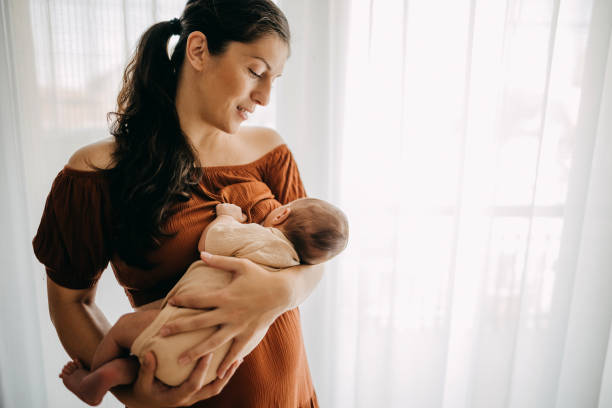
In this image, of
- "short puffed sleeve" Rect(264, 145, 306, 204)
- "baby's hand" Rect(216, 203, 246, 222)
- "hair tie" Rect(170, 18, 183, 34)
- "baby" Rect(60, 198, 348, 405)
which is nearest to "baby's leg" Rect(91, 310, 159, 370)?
"baby" Rect(60, 198, 348, 405)

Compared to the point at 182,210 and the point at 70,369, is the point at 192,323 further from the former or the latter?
the point at 70,369

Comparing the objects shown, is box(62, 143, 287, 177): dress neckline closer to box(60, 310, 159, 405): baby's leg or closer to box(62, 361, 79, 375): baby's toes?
box(60, 310, 159, 405): baby's leg

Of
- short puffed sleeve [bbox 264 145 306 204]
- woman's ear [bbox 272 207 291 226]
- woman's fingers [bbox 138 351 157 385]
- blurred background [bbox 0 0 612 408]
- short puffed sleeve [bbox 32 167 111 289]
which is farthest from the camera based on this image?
blurred background [bbox 0 0 612 408]

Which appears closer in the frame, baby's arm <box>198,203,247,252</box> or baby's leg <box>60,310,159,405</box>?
baby's leg <box>60,310,159,405</box>

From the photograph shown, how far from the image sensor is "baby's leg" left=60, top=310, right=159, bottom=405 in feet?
2.46

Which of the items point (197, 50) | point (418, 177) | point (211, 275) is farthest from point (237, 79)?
point (418, 177)

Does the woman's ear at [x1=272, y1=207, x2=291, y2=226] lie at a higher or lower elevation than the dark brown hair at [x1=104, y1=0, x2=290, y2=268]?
lower

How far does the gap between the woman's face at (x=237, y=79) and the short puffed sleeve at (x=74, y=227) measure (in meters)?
0.34

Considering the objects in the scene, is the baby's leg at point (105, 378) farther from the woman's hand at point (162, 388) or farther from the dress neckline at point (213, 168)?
the dress neckline at point (213, 168)

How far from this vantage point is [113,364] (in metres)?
0.77

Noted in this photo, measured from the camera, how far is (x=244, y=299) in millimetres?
808

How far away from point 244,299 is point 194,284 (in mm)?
119

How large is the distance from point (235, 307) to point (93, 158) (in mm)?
535

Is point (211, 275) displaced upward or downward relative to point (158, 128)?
downward
